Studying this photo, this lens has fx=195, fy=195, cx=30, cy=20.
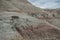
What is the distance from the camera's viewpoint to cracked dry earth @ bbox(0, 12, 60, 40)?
22.2 ft

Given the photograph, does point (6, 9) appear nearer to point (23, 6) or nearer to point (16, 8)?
point (16, 8)

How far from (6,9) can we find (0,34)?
142 inches

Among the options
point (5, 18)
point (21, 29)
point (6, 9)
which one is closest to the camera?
point (21, 29)

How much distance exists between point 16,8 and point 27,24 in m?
2.97

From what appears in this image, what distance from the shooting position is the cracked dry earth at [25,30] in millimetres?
6754

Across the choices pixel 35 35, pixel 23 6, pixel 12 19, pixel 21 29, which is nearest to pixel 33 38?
pixel 35 35

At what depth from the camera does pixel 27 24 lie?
773 cm

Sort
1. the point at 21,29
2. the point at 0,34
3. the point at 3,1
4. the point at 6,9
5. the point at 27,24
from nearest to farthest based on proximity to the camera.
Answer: the point at 0,34, the point at 21,29, the point at 27,24, the point at 6,9, the point at 3,1

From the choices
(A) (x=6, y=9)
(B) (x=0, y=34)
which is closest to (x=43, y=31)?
(B) (x=0, y=34)

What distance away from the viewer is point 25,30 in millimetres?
7211

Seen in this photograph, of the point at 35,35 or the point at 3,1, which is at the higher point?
the point at 3,1

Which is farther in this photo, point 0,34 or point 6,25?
point 6,25

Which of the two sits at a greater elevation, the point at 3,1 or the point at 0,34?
the point at 3,1

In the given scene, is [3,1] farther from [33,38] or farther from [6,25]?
[33,38]
